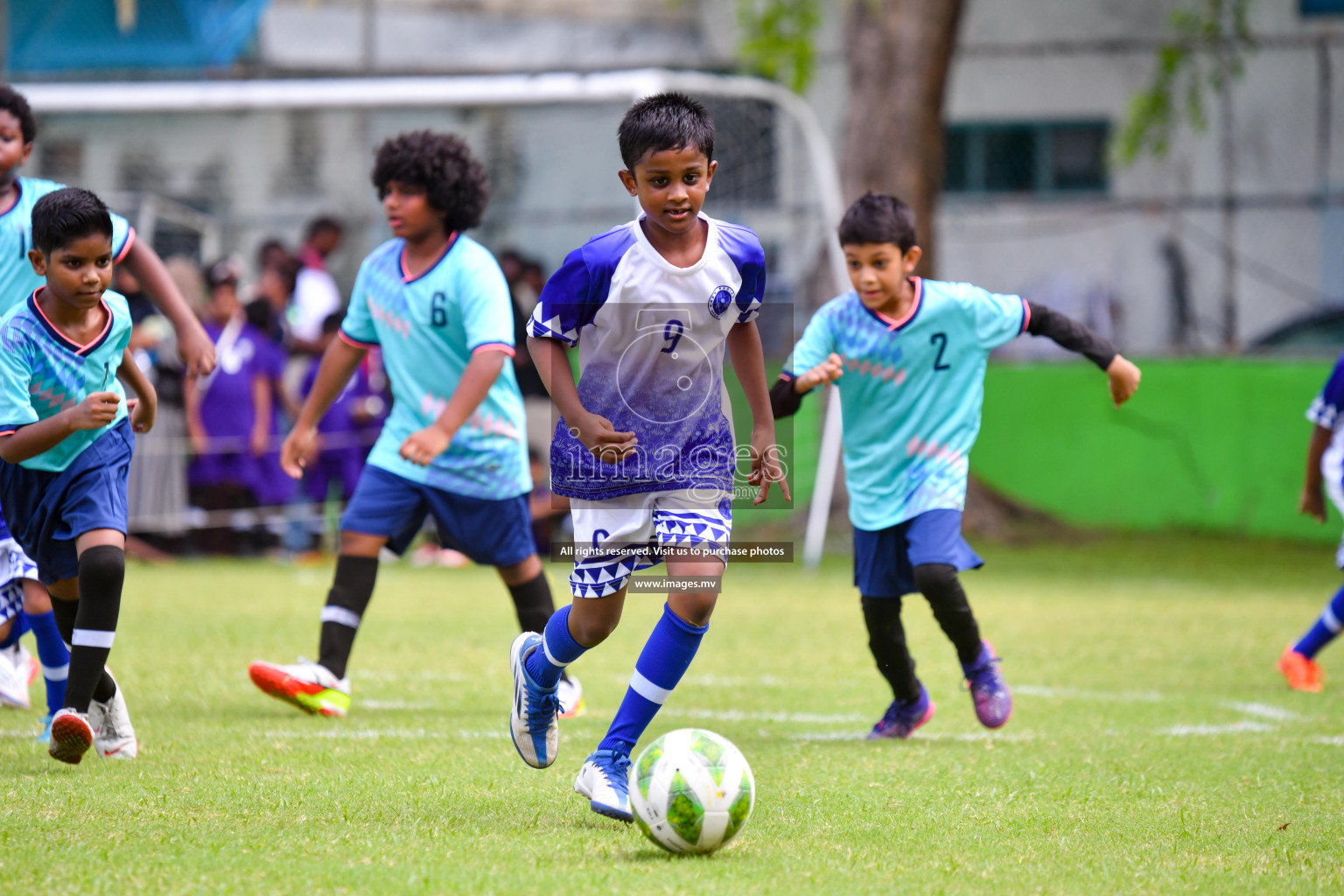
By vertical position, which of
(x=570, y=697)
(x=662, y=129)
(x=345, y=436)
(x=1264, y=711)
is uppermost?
(x=662, y=129)

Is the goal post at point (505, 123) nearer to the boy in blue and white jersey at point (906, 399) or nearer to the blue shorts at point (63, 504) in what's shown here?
the boy in blue and white jersey at point (906, 399)

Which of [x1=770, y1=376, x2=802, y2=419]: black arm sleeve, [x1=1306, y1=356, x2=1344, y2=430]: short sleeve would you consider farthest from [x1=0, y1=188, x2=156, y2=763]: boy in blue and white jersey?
[x1=1306, y1=356, x2=1344, y2=430]: short sleeve

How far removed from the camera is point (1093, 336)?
16.9 feet

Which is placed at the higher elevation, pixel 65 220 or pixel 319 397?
pixel 65 220

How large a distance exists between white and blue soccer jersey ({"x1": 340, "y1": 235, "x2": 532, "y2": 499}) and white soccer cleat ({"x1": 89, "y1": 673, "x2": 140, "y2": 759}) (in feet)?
4.73

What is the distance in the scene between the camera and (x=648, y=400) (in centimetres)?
393

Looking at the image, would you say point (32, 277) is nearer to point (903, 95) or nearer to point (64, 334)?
point (64, 334)

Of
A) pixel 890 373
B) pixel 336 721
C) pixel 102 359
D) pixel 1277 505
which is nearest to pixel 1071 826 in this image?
pixel 890 373

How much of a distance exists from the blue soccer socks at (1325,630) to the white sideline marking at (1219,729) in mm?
1201

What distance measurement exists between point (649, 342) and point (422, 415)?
6.25 feet

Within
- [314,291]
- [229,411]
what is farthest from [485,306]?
[314,291]

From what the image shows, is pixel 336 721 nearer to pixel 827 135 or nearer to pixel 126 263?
pixel 126 263

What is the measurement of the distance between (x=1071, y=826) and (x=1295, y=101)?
14549mm

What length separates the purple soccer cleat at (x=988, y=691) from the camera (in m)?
5.02
